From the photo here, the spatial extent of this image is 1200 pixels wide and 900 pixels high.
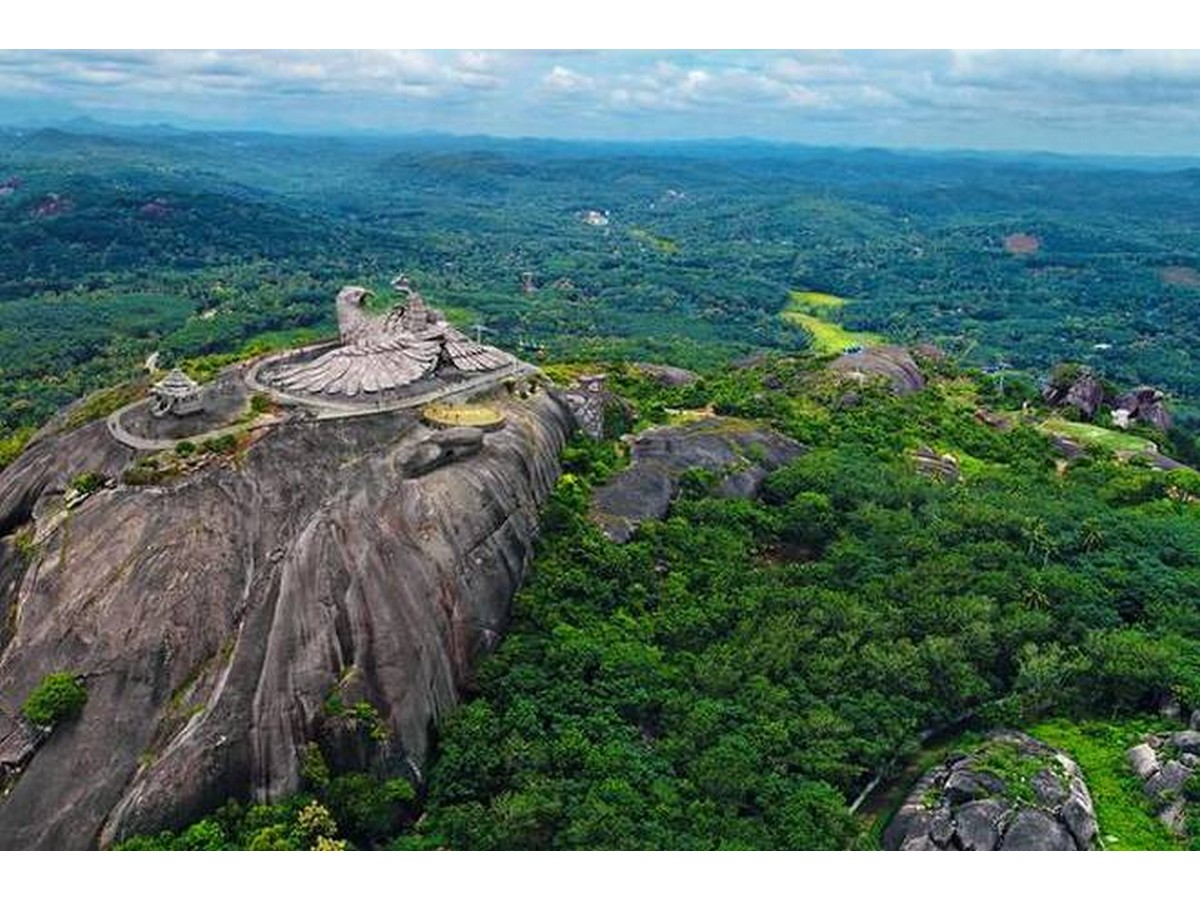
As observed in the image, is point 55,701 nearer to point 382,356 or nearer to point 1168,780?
point 382,356

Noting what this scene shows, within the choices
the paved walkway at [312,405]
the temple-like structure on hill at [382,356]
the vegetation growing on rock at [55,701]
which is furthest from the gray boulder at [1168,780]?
the vegetation growing on rock at [55,701]

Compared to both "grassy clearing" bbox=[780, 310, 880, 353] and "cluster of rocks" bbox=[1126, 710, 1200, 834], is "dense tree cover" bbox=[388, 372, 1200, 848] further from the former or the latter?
"grassy clearing" bbox=[780, 310, 880, 353]

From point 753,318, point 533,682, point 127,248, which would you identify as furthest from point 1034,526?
point 127,248

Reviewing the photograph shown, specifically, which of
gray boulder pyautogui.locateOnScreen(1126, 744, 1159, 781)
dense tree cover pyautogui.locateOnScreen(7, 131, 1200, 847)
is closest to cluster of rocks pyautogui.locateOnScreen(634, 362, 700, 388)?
dense tree cover pyautogui.locateOnScreen(7, 131, 1200, 847)

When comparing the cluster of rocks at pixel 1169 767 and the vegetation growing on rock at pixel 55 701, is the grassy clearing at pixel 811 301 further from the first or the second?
the vegetation growing on rock at pixel 55 701

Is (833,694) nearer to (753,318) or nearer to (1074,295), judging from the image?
(753,318)

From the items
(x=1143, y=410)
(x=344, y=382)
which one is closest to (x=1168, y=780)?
(x=344, y=382)
